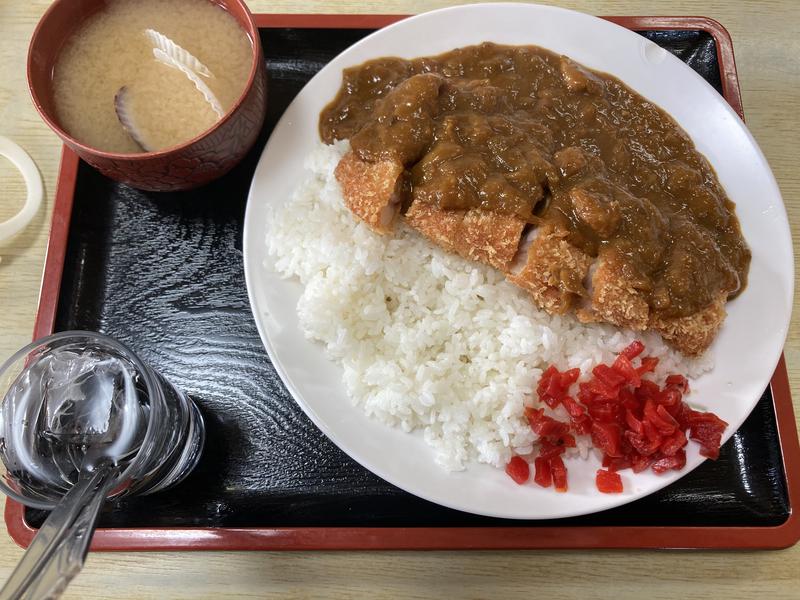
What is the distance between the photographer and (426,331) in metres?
2.61

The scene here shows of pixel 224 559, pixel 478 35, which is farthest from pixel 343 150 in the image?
pixel 224 559

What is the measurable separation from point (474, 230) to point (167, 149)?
4.18ft

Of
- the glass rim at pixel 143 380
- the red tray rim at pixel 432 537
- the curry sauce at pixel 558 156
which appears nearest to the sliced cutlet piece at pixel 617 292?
the curry sauce at pixel 558 156

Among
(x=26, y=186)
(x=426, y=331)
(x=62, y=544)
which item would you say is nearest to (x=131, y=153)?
(x=26, y=186)

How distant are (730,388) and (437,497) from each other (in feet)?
A: 4.21

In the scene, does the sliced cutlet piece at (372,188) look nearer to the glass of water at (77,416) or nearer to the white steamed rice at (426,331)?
the white steamed rice at (426,331)

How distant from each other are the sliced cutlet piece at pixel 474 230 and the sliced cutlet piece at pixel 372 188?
11 centimetres

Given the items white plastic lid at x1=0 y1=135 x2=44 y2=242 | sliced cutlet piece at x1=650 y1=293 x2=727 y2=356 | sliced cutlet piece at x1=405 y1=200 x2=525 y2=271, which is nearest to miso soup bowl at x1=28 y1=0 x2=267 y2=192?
white plastic lid at x1=0 y1=135 x2=44 y2=242

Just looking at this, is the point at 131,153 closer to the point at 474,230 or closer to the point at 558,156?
the point at 474,230

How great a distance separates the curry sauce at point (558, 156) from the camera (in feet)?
7.93

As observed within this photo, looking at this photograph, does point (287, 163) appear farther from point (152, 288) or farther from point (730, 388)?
point (730, 388)

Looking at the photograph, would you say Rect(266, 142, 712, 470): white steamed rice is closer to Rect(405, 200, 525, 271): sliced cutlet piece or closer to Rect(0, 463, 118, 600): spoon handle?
Rect(405, 200, 525, 271): sliced cutlet piece

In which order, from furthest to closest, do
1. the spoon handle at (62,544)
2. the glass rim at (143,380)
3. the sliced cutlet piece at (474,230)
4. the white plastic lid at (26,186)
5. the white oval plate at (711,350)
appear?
the white plastic lid at (26,186) < the sliced cutlet piece at (474,230) < the white oval plate at (711,350) < the glass rim at (143,380) < the spoon handle at (62,544)

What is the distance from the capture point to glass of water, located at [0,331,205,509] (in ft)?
6.93
